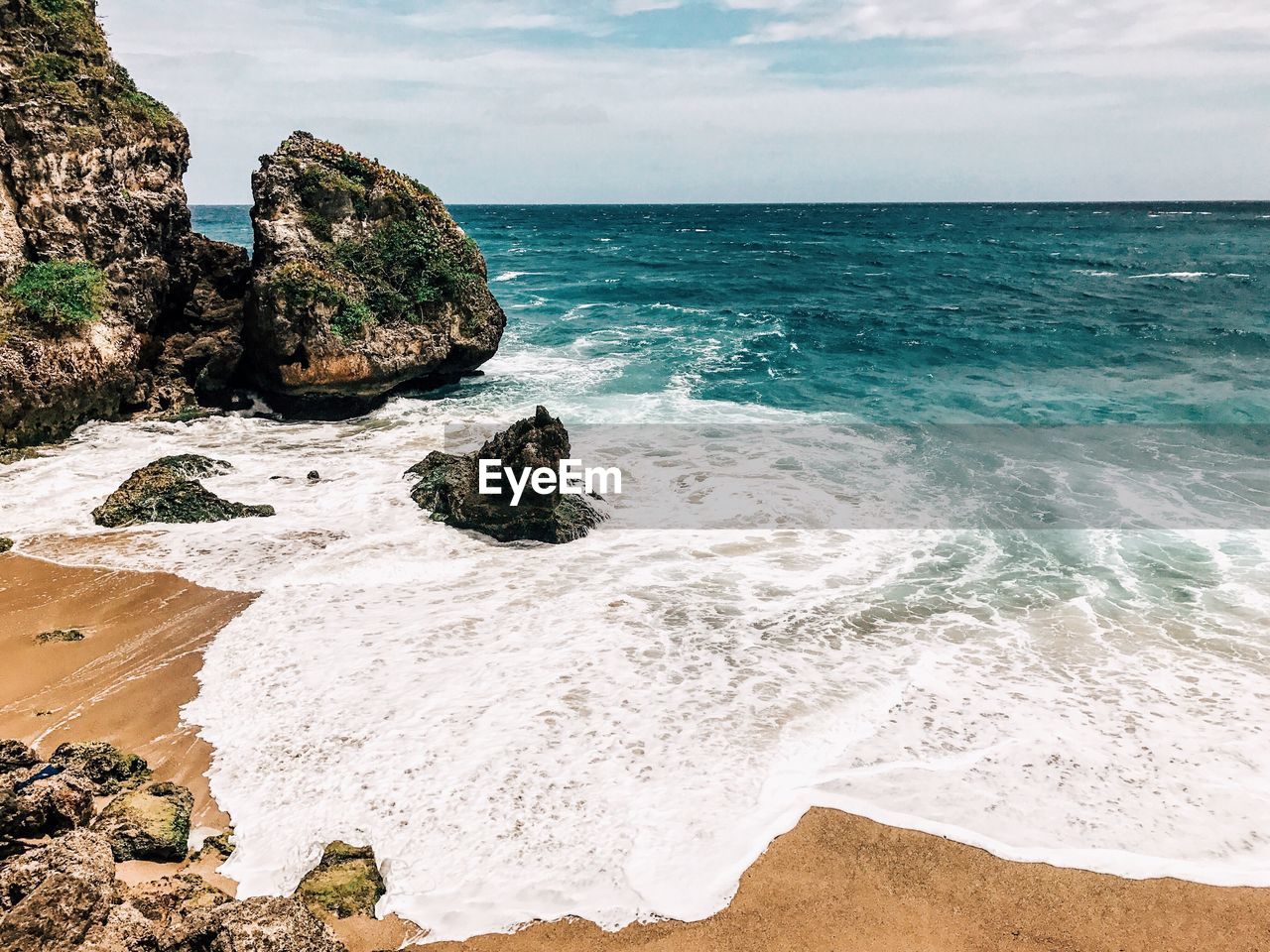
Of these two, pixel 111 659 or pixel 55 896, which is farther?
pixel 111 659

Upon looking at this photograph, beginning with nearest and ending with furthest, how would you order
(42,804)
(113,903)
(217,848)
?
(113,903) < (42,804) < (217,848)

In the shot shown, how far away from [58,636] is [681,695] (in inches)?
288

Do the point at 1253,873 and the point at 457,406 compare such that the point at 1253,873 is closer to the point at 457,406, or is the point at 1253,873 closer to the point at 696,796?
the point at 696,796

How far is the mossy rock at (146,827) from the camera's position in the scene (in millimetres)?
5602

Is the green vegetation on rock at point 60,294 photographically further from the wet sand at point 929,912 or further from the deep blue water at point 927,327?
the wet sand at point 929,912

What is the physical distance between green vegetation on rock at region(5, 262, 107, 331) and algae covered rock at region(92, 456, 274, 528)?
14.9 ft

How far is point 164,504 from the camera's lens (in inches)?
455

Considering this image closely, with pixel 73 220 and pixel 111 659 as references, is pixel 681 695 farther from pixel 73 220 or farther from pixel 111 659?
pixel 73 220

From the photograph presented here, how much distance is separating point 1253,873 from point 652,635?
5.78 metres

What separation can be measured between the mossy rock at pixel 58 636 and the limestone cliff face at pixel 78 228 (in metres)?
7.43

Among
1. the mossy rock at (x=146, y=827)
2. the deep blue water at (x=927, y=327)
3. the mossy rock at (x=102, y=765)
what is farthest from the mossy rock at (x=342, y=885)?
the deep blue water at (x=927, y=327)

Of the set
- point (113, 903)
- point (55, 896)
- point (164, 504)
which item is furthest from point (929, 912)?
point (164, 504)

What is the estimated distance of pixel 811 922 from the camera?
545 centimetres

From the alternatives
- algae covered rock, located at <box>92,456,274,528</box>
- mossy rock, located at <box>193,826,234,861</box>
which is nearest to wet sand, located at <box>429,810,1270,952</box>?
mossy rock, located at <box>193,826,234,861</box>
